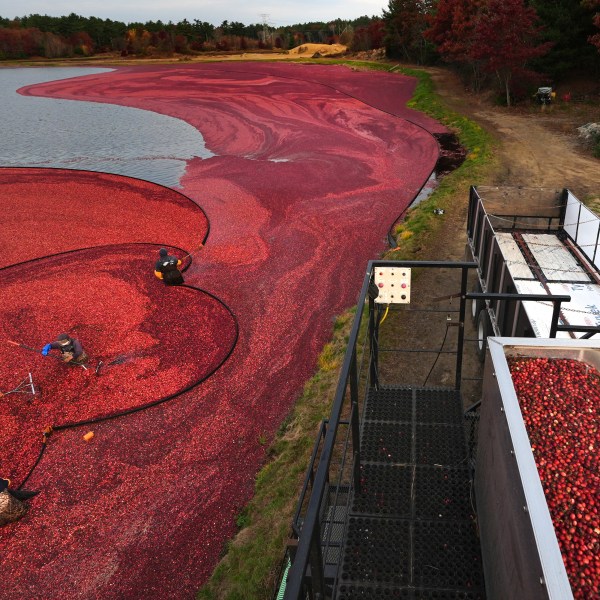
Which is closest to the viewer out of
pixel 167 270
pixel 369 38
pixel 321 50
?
pixel 167 270

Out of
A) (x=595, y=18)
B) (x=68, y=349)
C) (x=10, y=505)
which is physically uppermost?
(x=595, y=18)

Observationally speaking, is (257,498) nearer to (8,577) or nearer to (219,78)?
(8,577)

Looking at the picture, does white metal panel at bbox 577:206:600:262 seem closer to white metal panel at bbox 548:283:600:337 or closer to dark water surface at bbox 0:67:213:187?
white metal panel at bbox 548:283:600:337

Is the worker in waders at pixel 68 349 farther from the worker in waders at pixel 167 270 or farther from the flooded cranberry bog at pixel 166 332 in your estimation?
the worker in waders at pixel 167 270

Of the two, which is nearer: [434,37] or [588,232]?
[588,232]

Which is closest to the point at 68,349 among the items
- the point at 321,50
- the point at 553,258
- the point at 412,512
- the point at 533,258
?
the point at 412,512

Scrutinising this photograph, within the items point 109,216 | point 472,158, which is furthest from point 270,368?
point 472,158

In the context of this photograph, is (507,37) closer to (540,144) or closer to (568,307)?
(540,144)
